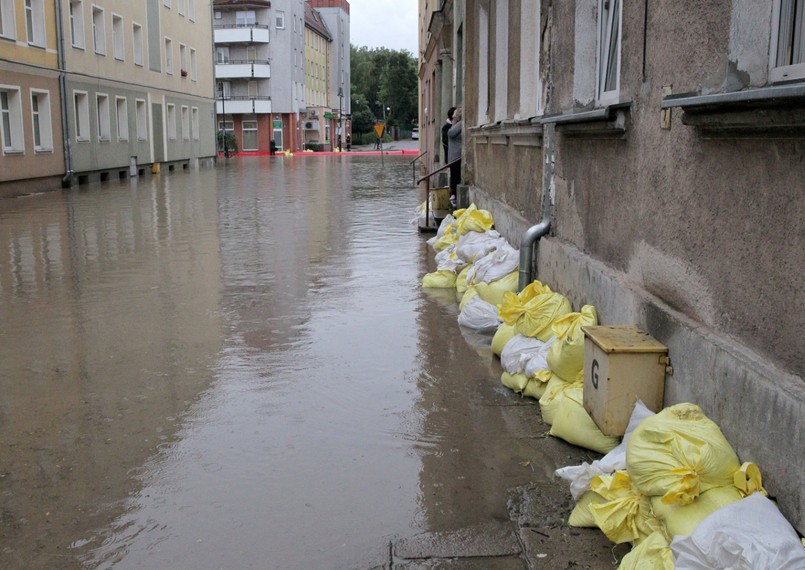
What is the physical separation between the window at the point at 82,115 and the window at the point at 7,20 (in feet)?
15.8

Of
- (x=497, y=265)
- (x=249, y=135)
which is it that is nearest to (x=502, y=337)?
(x=497, y=265)

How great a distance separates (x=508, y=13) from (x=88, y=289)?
5.68 metres

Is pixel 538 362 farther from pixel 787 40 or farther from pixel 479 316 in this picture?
pixel 787 40

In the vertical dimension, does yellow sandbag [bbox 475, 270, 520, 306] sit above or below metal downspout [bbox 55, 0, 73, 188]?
below

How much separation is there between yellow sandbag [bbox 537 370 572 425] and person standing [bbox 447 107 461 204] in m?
10.5

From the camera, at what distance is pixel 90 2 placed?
27281 mm

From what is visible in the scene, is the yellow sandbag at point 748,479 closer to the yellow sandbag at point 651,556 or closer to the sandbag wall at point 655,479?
the sandbag wall at point 655,479

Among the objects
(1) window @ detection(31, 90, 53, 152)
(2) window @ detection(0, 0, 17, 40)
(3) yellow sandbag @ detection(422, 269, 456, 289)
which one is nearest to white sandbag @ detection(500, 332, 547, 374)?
(3) yellow sandbag @ detection(422, 269, 456, 289)

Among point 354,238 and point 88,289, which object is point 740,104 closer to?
point 88,289

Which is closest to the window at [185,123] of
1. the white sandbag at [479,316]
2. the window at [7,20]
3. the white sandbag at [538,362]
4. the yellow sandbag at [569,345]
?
the window at [7,20]

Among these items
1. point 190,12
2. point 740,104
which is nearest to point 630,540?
point 740,104

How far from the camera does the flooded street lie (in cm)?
351

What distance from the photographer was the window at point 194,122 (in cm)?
3956

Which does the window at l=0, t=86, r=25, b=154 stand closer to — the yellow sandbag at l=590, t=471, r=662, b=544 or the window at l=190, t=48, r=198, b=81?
the window at l=190, t=48, r=198, b=81
